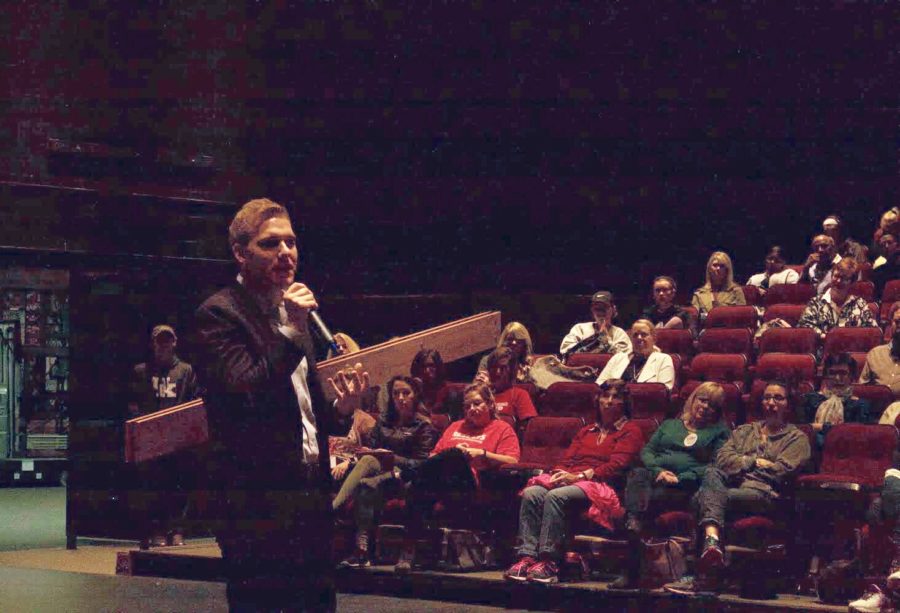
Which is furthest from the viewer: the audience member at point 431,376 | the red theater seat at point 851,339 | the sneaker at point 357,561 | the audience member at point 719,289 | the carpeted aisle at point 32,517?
the audience member at point 719,289

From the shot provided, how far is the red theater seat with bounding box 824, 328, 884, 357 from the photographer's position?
7988mm

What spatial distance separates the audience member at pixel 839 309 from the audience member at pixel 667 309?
85 cm

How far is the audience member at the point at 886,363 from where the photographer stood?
24.0ft

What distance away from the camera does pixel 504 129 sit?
11.2 meters

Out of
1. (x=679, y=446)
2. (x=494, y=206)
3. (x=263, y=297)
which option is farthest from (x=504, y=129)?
(x=263, y=297)

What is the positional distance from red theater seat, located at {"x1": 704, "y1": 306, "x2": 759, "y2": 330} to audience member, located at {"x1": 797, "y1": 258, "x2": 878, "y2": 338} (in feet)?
1.25

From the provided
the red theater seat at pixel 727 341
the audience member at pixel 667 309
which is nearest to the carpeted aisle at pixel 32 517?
the audience member at pixel 667 309

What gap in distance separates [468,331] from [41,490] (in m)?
6.11

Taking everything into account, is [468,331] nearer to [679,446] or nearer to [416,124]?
[416,124]

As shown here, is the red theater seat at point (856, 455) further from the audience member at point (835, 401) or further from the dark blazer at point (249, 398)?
the dark blazer at point (249, 398)

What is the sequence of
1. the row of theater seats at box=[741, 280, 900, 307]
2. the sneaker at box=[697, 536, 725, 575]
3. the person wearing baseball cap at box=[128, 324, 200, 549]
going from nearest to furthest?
1. the sneaker at box=[697, 536, 725, 575]
2. the person wearing baseball cap at box=[128, 324, 200, 549]
3. the row of theater seats at box=[741, 280, 900, 307]

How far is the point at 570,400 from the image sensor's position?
7.59m

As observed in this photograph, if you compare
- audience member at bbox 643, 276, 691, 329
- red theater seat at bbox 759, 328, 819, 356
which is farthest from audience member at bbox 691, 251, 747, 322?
red theater seat at bbox 759, 328, 819, 356

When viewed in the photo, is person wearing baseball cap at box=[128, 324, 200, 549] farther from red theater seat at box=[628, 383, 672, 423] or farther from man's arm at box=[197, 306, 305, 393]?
man's arm at box=[197, 306, 305, 393]
